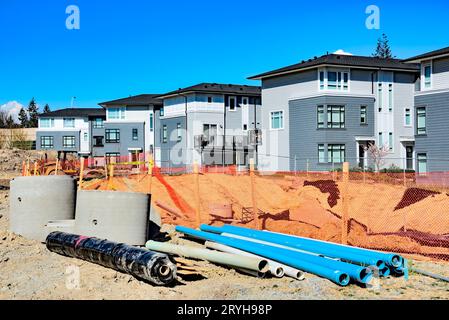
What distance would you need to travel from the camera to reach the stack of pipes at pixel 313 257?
8.81m

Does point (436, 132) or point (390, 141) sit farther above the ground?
point (436, 132)

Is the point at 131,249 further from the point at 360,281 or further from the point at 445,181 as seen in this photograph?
the point at 445,181

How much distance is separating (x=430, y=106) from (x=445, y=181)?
26.5 ft

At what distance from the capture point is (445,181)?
2919cm

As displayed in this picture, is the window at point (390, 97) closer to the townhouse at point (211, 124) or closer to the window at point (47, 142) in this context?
the townhouse at point (211, 124)

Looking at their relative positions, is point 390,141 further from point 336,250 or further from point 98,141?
point 98,141

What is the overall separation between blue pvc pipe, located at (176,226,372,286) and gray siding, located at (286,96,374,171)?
105 ft

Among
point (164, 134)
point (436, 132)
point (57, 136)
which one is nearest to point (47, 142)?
point (57, 136)

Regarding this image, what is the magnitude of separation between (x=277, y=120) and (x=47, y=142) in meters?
45.7

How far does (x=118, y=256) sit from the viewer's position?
9.40 metres

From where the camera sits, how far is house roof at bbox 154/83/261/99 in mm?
55688

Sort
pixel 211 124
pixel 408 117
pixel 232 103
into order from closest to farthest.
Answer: pixel 408 117, pixel 211 124, pixel 232 103
